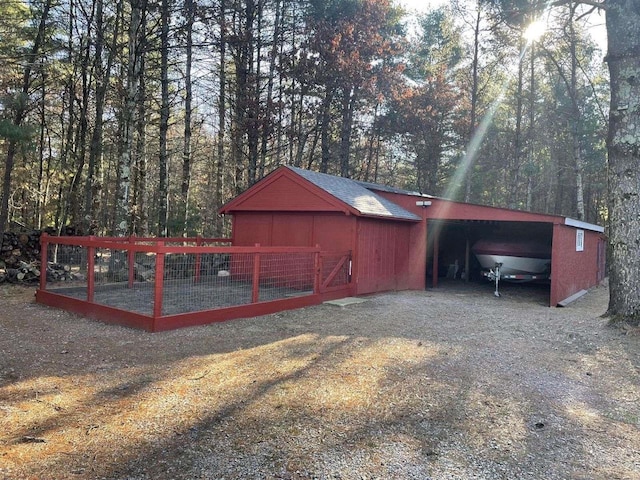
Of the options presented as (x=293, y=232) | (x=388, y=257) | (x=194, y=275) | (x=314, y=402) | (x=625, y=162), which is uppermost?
(x=625, y=162)

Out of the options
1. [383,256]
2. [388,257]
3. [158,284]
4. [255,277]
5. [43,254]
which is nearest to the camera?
[158,284]

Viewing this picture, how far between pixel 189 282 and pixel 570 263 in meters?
9.65

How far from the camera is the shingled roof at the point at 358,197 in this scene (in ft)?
34.2

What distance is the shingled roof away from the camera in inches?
411

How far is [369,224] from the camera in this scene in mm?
10703

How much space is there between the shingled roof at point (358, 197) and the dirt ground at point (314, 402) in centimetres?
412

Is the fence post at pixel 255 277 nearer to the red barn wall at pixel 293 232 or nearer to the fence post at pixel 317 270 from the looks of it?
the red barn wall at pixel 293 232

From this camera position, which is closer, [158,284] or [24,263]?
[158,284]

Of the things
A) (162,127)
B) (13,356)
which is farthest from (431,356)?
(162,127)

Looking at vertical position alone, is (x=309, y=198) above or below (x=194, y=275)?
above

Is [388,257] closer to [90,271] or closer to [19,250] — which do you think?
[90,271]

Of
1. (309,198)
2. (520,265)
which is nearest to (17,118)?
(309,198)

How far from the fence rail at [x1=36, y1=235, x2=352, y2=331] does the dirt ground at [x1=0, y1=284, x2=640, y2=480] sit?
33 centimetres

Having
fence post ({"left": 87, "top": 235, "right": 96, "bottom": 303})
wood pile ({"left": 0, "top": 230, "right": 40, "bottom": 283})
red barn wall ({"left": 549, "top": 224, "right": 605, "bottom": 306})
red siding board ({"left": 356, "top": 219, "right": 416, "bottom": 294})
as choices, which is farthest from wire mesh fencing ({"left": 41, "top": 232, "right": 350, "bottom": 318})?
red barn wall ({"left": 549, "top": 224, "right": 605, "bottom": 306})
